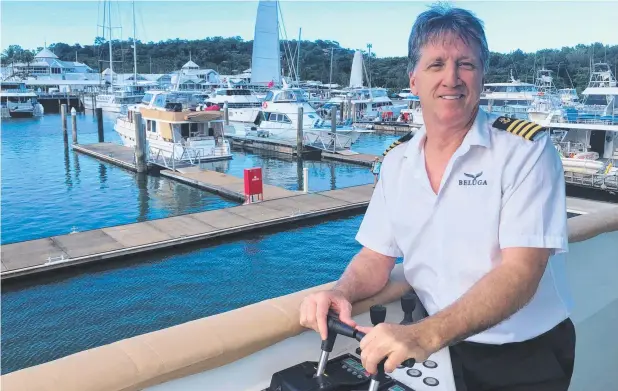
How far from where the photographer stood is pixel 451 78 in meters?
1.67

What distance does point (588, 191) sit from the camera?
18531 millimetres

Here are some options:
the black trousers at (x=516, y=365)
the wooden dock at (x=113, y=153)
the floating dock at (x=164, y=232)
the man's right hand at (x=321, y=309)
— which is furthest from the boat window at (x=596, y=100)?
the man's right hand at (x=321, y=309)

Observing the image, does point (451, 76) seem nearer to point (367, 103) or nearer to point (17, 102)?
point (367, 103)

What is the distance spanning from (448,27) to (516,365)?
116 cm

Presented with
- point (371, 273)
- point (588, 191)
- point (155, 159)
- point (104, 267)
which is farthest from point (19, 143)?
point (371, 273)

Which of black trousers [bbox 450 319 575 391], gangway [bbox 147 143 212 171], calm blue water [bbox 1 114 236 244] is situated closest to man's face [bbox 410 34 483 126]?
black trousers [bbox 450 319 575 391]

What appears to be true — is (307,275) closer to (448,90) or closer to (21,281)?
(21,281)

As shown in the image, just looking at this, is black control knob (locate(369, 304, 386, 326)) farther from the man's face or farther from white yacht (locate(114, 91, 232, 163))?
white yacht (locate(114, 91, 232, 163))

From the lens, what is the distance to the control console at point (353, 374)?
1.63m

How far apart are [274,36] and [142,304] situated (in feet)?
107

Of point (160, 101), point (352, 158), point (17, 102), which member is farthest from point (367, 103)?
point (17, 102)

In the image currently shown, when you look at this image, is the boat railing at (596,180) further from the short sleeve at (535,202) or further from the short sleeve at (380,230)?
the short sleeve at (535,202)

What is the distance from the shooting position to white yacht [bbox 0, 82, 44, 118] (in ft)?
167

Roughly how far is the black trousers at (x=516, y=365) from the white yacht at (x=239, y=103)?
3843cm
